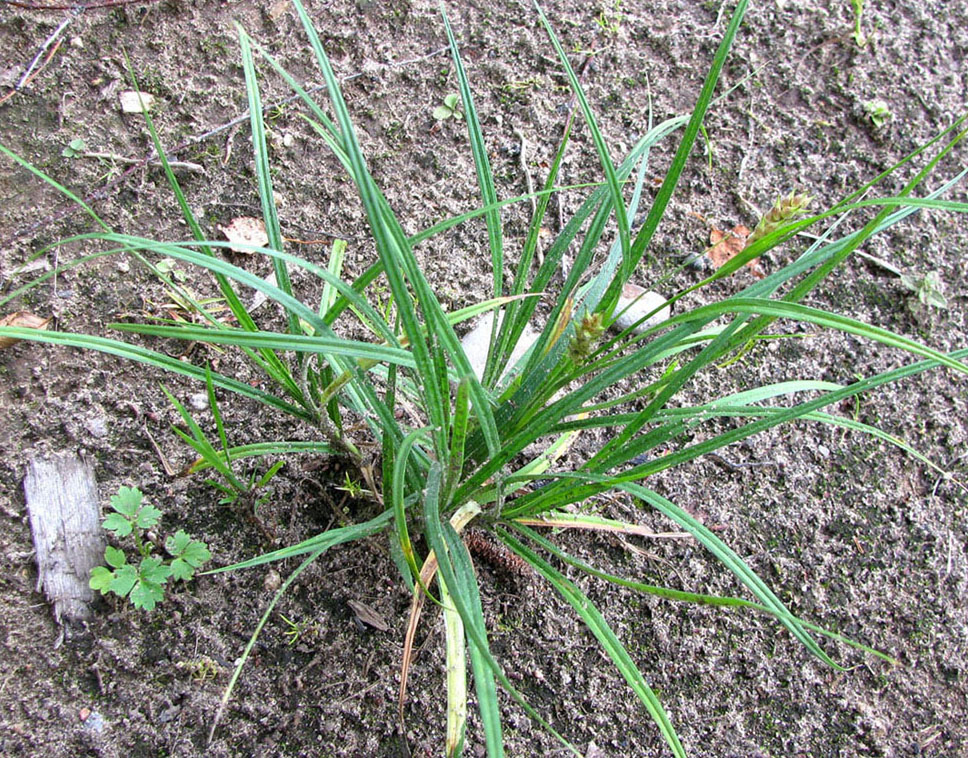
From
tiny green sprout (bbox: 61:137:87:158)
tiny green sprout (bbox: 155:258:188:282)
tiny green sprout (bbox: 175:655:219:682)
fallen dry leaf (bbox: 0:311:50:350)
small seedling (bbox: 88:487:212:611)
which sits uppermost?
tiny green sprout (bbox: 61:137:87:158)

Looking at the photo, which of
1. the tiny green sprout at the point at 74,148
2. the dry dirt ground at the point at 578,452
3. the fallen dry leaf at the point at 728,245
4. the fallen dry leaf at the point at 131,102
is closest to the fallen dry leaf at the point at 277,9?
the dry dirt ground at the point at 578,452

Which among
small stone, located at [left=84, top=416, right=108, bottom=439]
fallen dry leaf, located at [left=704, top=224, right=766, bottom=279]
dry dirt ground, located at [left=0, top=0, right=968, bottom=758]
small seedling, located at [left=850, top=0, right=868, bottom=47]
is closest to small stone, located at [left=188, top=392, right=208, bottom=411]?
dry dirt ground, located at [left=0, top=0, right=968, bottom=758]

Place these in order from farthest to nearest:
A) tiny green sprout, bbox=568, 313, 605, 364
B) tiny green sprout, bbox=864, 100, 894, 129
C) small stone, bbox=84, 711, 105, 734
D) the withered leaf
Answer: tiny green sprout, bbox=864, 100, 894, 129, the withered leaf, small stone, bbox=84, 711, 105, 734, tiny green sprout, bbox=568, 313, 605, 364

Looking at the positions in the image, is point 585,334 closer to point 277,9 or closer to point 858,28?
point 277,9

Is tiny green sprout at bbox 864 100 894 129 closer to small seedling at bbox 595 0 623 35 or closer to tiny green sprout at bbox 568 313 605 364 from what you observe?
small seedling at bbox 595 0 623 35

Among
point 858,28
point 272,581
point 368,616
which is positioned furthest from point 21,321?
point 858,28

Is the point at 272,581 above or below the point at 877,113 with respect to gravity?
below

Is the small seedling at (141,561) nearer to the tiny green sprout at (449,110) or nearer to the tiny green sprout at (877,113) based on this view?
the tiny green sprout at (449,110)

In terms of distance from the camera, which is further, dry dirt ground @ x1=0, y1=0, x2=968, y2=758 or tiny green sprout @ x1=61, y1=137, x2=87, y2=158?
tiny green sprout @ x1=61, y1=137, x2=87, y2=158
